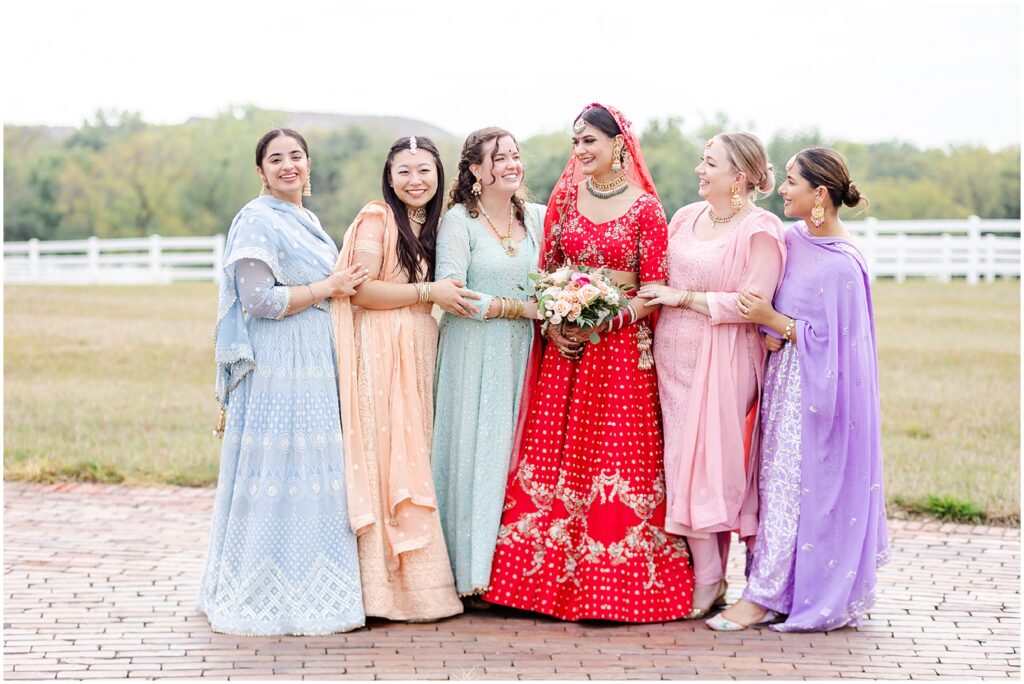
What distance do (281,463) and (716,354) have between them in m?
2.07

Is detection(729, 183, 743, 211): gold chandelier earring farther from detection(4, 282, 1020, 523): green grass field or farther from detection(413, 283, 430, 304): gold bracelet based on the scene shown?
detection(4, 282, 1020, 523): green grass field

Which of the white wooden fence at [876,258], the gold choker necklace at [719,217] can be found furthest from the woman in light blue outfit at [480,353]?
the white wooden fence at [876,258]

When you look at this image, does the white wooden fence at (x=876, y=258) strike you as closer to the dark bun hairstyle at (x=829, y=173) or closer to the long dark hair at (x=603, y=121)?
the dark bun hairstyle at (x=829, y=173)

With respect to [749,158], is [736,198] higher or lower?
lower

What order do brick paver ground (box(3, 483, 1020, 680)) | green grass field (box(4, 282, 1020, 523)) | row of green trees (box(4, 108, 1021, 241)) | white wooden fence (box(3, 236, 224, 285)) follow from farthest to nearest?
row of green trees (box(4, 108, 1021, 241)) < white wooden fence (box(3, 236, 224, 285)) < green grass field (box(4, 282, 1020, 523)) < brick paver ground (box(3, 483, 1020, 680))

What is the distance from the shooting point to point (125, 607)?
5.70 metres

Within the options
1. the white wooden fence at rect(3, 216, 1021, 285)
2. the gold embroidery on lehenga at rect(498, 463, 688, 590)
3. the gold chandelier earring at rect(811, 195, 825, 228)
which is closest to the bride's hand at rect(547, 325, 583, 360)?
the gold embroidery on lehenga at rect(498, 463, 688, 590)

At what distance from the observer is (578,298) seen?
5133mm

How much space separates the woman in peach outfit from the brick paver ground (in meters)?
0.23

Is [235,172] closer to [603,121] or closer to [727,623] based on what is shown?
[603,121]

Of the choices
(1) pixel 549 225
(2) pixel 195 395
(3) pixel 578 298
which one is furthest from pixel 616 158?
(2) pixel 195 395

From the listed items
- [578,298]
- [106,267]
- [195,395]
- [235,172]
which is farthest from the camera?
[235,172]

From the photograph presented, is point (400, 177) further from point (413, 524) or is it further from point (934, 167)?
point (934, 167)

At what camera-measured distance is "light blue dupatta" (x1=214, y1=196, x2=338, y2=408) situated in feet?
17.3
